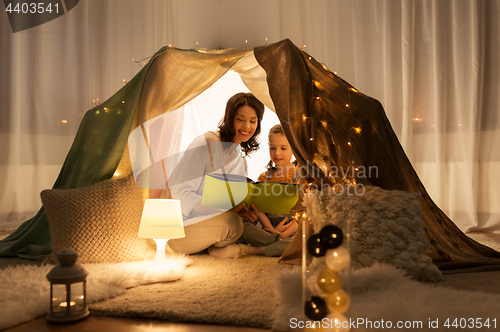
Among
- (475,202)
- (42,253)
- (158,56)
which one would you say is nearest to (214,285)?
(42,253)

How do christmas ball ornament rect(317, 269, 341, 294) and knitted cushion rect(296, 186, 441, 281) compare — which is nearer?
christmas ball ornament rect(317, 269, 341, 294)

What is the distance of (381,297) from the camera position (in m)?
1.06

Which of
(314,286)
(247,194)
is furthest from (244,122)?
(314,286)

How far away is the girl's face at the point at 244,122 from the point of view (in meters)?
2.17

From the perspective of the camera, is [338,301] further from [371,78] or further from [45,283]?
[371,78]

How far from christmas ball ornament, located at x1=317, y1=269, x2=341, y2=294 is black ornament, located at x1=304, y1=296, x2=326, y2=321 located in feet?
0.09

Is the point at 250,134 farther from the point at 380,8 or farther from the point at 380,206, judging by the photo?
the point at 380,8

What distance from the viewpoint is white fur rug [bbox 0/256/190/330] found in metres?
1.01

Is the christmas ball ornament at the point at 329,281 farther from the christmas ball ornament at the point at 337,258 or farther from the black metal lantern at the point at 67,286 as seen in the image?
the black metal lantern at the point at 67,286

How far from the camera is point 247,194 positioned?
193cm

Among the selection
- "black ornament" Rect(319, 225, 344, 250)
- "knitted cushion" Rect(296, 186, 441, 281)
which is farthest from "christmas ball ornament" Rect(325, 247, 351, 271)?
"knitted cushion" Rect(296, 186, 441, 281)

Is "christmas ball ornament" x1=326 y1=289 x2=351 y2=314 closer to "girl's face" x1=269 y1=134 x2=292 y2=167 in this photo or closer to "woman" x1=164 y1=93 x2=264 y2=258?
"woman" x1=164 y1=93 x2=264 y2=258

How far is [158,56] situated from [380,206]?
4.43 ft

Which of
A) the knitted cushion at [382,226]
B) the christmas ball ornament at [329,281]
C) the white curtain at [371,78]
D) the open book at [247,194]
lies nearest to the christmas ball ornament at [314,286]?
the christmas ball ornament at [329,281]
